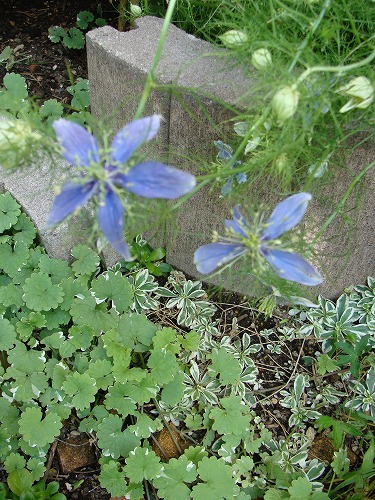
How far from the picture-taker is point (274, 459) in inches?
57.0

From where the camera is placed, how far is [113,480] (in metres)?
1.36

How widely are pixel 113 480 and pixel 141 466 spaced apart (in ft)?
0.27

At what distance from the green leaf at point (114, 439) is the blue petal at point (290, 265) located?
2.47 feet

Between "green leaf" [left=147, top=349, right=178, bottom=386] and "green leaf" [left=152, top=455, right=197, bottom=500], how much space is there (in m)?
0.19

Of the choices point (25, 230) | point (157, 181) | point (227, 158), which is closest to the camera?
point (157, 181)

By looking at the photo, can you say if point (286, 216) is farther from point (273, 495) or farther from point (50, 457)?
point (50, 457)

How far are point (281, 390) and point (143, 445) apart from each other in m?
0.40

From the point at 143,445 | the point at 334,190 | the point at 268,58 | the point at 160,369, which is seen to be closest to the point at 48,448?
the point at 143,445

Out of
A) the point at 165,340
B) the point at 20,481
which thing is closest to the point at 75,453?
the point at 20,481

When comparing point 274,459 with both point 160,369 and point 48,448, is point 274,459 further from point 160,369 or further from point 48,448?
point 48,448

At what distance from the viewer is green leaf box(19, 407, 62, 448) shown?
1367mm

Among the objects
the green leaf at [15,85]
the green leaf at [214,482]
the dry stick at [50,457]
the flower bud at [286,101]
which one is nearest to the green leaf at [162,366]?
the green leaf at [214,482]

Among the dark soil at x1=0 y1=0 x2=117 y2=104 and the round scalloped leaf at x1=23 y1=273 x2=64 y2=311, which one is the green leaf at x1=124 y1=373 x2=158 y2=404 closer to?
the round scalloped leaf at x1=23 y1=273 x2=64 y2=311

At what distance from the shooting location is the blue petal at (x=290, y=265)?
2.77ft
